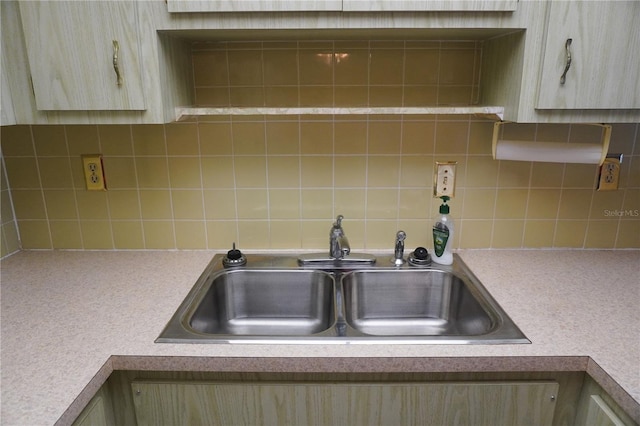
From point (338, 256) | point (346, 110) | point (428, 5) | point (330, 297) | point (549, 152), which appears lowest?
point (330, 297)

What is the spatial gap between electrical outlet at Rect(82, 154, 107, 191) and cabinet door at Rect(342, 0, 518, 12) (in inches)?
38.9

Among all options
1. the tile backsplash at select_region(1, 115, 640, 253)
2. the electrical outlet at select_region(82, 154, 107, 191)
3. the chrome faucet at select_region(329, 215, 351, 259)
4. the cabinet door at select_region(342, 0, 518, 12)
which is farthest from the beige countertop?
the cabinet door at select_region(342, 0, 518, 12)

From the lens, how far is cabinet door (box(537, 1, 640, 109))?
1.01m

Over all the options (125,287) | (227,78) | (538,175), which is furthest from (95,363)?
(538,175)

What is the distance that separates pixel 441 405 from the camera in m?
1.00

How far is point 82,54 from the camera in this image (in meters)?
1.05

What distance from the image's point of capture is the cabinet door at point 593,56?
1008mm

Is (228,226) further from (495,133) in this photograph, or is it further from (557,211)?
(557,211)

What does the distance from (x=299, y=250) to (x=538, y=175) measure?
873mm

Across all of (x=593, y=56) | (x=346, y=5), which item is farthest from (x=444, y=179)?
(x=346, y=5)

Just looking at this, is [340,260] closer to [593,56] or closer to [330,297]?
[330,297]

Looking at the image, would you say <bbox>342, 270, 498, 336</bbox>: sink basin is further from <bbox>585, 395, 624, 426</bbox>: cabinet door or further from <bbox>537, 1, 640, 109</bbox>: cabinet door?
<bbox>537, 1, 640, 109</bbox>: cabinet door

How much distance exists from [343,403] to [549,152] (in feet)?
3.12

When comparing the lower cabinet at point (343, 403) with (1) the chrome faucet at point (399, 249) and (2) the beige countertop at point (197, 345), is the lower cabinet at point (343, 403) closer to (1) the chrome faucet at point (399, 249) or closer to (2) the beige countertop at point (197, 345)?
(2) the beige countertop at point (197, 345)
